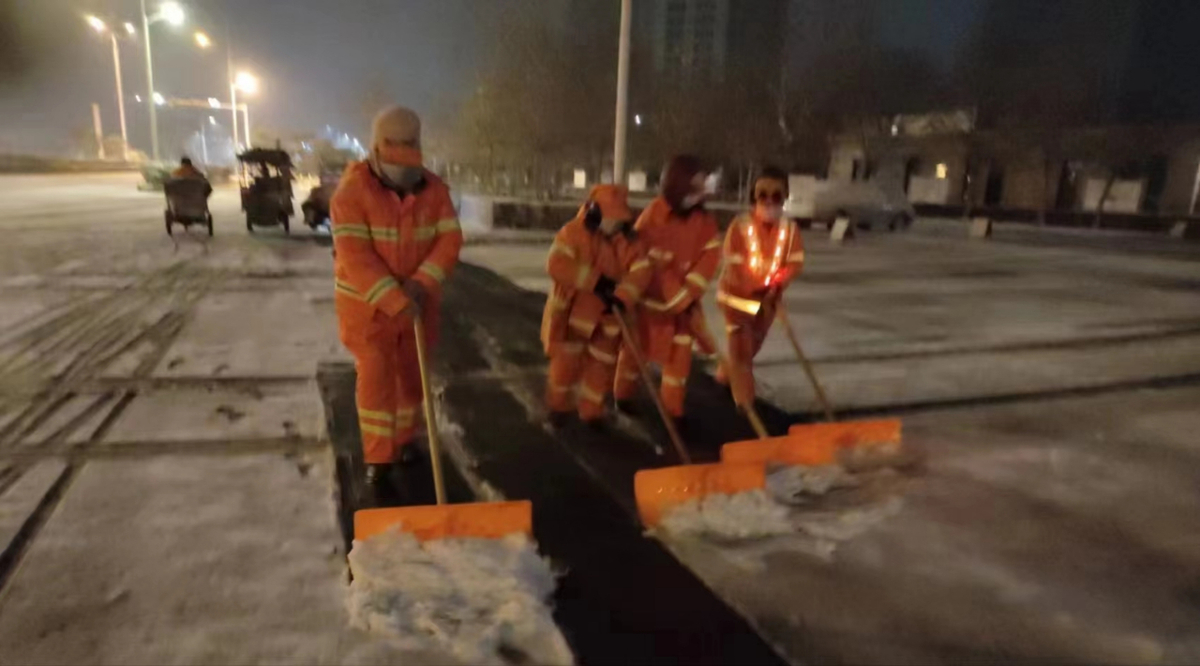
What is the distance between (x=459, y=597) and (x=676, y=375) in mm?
2386

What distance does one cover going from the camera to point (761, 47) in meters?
29.9

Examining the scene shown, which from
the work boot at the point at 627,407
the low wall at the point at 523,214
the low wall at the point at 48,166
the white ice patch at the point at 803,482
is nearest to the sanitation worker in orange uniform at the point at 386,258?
the work boot at the point at 627,407

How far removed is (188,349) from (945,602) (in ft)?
20.1

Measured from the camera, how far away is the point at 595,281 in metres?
4.62

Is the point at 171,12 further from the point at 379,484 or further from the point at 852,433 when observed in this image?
the point at 852,433

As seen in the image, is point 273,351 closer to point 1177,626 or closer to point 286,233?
point 1177,626

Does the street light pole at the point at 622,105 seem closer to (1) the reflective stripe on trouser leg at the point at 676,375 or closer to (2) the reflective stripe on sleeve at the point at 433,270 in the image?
(1) the reflective stripe on trouser leg at the point at 676,375

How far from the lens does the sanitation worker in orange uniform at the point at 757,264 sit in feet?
16.4

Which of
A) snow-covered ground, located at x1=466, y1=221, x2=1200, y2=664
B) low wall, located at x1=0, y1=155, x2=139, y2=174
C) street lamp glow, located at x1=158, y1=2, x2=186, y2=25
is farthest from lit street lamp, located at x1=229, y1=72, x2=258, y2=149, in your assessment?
snow-covered ground, located at x1=466, y1=221, x2=1200, y2=664

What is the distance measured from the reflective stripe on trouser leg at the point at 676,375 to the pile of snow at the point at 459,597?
193 cm

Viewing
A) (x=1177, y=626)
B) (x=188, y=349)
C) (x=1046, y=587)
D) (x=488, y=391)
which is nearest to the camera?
(x=1177, y=626)

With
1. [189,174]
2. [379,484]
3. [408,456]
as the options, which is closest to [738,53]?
[189,174]

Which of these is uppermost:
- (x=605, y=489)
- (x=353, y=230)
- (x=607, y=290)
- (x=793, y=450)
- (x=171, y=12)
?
(x=171, y=12)

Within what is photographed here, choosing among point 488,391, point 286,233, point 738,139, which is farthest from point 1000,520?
point 738,139
